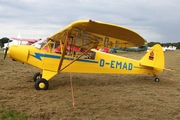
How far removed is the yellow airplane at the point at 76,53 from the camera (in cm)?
671

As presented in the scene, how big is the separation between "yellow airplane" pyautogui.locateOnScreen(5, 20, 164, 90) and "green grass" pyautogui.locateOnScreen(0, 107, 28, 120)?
7.52ft

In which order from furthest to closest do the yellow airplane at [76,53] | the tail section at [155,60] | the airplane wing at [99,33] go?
1. the tail section at [155,60]
2. the yellow airplane at [76,53]
3. the airplane wing at [99,33]

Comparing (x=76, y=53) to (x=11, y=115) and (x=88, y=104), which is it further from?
(x=11, y=115)

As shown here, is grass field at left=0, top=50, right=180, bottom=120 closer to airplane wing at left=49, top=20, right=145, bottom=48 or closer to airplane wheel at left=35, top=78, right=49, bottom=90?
airplane wheel at left=35, top=78, right=49, bottom=90

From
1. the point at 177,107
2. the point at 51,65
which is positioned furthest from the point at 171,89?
the point at 51,65

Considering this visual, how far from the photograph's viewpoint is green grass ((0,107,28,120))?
14.6ft

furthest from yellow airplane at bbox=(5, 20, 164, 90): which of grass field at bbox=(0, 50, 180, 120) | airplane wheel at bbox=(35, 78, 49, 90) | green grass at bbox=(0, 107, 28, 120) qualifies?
green grass at bbox=(0, 107, 28, 120)

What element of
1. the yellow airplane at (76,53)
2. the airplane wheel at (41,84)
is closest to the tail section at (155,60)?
the yellow airplane at (76,53)

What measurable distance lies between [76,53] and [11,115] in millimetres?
3922

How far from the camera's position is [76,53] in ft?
26.3

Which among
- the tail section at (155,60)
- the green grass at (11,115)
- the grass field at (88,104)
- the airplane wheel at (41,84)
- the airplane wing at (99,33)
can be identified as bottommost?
the green grass at (11,115)

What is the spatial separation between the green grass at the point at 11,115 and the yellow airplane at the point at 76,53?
2.29m

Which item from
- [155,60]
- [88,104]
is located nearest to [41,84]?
[88,104]

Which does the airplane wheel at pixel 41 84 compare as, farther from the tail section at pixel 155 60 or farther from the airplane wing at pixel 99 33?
the tail section at pixel 155 60
